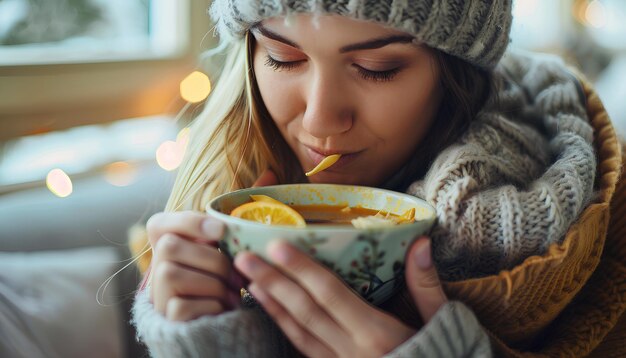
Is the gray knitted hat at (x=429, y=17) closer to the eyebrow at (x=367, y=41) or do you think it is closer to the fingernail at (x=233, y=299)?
the eyebrow at (x=367, y=41)

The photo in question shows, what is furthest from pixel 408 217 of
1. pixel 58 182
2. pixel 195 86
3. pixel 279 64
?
pixel 195 86

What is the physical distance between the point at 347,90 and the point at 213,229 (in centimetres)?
30

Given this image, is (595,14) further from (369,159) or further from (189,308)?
(189,308)

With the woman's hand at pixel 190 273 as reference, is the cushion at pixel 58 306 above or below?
below

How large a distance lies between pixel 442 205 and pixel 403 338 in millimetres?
169

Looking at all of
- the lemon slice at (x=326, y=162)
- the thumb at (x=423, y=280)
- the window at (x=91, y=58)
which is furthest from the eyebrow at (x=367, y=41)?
the window at (x=91, y=58)

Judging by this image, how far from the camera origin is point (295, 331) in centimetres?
68

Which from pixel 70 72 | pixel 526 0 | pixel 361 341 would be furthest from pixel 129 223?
pixel 526 0

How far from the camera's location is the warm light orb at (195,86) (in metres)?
1.83

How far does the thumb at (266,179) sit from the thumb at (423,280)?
0.38 m

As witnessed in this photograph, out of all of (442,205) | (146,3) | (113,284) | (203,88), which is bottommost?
(113,284)

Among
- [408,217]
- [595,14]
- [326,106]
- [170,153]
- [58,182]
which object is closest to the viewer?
[408,217]

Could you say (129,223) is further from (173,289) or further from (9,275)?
(173,289)

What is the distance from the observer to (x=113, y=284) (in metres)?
1.28
